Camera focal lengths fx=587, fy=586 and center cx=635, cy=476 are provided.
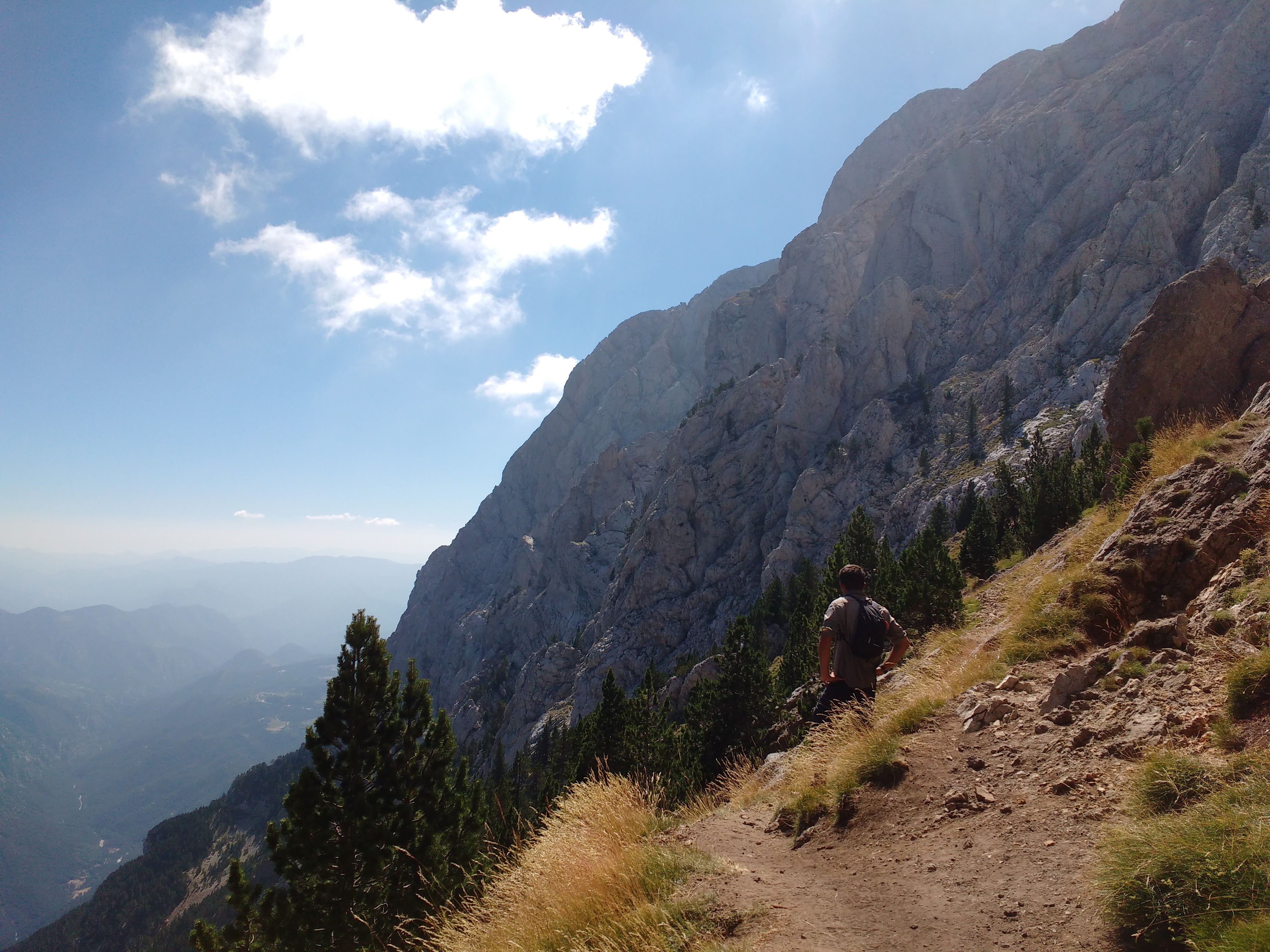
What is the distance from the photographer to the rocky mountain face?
83.8 metres

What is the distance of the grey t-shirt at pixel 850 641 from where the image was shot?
847 centimetres

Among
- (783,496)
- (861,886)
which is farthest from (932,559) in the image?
A: (783,496)

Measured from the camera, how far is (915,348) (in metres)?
109

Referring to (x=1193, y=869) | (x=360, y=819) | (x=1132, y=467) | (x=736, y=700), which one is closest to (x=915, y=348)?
(x=736, y=700)

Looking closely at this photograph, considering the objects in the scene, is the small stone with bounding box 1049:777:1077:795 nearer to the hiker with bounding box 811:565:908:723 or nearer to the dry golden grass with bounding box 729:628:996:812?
the dry golden grass with bounding box 729:628:996:812

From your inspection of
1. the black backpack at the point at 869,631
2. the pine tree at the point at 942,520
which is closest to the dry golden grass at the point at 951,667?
the black backpack at the point at 869,631

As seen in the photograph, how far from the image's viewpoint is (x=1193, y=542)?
7.98 meters

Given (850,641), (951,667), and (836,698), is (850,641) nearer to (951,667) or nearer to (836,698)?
(836,698)

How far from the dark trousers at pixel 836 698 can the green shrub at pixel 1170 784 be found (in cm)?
412

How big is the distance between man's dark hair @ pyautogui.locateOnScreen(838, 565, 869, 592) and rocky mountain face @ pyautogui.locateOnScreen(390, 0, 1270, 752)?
225 ft

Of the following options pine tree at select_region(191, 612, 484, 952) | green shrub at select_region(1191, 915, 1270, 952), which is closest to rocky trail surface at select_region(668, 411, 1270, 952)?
green shrub at select_region(1191, 915, 1270, 952)

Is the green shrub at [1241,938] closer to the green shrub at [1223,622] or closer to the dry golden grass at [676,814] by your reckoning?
the dry golden grass at [676,814]

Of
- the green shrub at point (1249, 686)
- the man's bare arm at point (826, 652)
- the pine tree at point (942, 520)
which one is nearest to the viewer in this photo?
the green shrub at point (1249, 686)

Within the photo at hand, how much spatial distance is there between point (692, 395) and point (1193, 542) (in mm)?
183455
